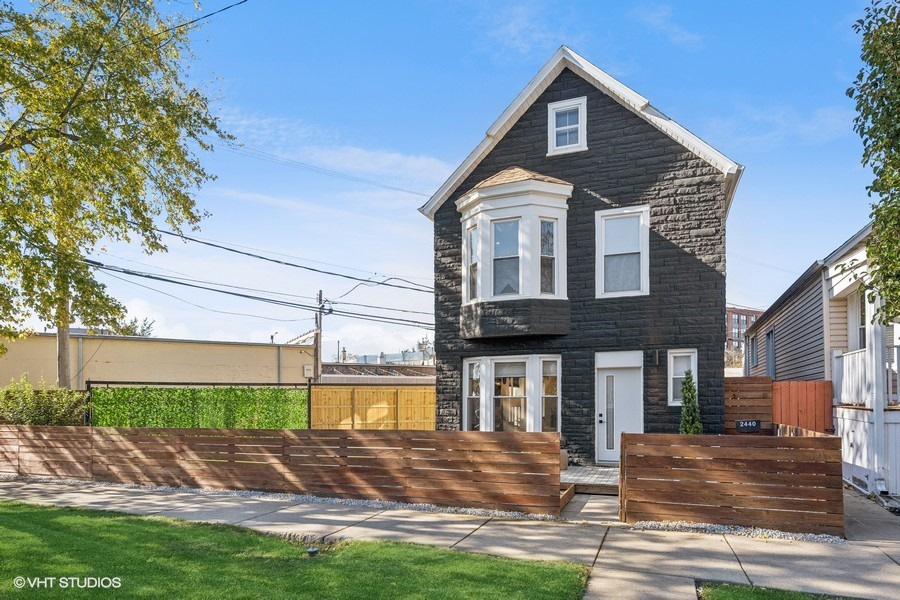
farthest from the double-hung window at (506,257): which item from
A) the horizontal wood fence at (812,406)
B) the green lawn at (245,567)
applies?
the green lawn at (245,567)

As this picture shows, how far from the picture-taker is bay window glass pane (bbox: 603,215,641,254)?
14.7 meters

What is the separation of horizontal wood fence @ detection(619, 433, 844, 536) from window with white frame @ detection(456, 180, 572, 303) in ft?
20.6

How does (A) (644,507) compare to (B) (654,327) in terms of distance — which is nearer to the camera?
(A) (644,507)

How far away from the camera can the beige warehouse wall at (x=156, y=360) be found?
2566 cm

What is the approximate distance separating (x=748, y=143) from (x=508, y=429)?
10.1 metres

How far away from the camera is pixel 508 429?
50.5 ft

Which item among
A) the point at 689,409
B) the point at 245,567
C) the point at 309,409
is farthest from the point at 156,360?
the point at 245,567

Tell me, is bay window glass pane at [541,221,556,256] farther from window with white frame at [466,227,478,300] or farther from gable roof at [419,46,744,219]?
gable roof at [419,46,744,219]

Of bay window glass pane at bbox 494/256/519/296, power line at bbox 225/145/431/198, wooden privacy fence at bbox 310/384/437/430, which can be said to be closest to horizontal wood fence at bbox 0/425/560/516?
bay window glass pane at bbox 494/256/519/296

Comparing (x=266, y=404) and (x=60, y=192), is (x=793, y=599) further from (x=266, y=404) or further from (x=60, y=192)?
(x=266, y=404)

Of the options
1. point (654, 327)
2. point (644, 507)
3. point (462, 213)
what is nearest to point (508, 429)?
point (654, 327)

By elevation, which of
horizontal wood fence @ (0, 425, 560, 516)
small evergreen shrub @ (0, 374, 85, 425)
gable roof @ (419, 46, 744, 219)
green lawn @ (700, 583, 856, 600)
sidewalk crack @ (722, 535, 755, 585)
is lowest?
sidewalk crack @ (722, 535, 755, 585)

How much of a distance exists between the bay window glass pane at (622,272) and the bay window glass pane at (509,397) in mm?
2578

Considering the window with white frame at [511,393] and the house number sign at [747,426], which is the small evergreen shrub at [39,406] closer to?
the window with white frame at [511,393]
